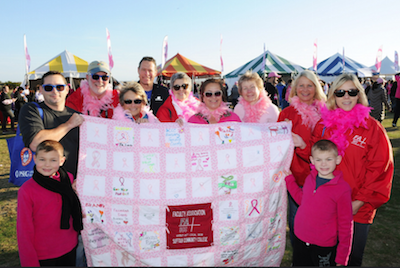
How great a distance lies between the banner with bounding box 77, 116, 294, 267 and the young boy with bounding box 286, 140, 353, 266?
47cm

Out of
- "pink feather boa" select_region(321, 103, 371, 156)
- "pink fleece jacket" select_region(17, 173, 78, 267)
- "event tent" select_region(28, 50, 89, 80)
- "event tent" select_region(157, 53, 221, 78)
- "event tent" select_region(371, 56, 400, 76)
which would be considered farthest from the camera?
"event tent" select_region(371, 56, 400, 76)

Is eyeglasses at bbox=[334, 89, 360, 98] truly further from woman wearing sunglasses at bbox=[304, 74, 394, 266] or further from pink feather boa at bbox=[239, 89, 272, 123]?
pink feather boa at bbox=[239, 89, 272, 123]

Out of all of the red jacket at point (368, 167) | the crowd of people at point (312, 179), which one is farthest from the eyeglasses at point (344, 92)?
the red jacket at point (368, 167)

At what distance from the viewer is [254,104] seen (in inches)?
127

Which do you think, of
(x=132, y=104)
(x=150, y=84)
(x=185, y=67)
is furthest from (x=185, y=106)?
(x=185, y=67)

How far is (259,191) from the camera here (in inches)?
98.7

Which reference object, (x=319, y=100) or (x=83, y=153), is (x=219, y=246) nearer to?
(x=83, y=153)

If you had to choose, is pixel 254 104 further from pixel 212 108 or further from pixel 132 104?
pixel 132 104

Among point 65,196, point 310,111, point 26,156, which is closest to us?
point 65,196

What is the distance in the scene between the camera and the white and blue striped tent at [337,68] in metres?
22.2

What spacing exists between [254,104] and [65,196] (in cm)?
237

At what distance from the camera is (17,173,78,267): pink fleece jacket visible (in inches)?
74.0

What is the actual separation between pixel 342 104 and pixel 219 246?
5.94 ft

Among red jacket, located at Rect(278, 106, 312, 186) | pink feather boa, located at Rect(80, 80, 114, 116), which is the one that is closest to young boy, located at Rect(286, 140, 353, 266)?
red jacket, located at Rect(278, 106, 312, 186)
